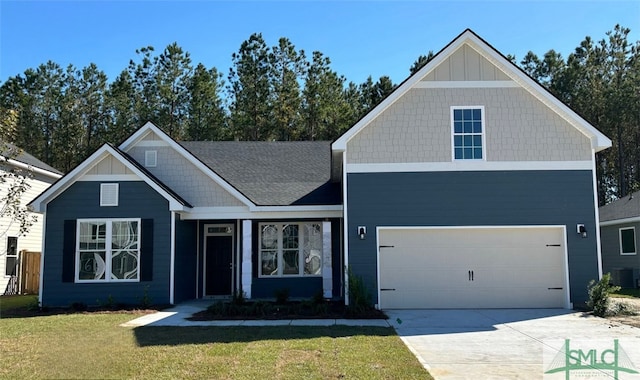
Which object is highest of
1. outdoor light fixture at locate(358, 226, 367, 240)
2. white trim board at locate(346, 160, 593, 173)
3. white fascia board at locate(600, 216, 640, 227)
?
white trim board at locate(346, 160, 593, 173)

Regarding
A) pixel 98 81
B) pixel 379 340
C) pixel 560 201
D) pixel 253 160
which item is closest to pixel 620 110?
pixel 560 201

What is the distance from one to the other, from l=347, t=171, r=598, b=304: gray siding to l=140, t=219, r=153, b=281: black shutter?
5591 mm

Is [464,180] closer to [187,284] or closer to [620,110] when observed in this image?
[187,284]

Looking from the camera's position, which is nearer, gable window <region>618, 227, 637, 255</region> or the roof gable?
the roof gable

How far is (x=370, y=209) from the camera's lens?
14.4 metres

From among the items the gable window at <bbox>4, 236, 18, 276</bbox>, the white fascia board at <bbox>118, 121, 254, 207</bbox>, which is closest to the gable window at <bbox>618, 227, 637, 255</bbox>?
the white fascia board at <bbox>118, 121, 254, 207</bbox>

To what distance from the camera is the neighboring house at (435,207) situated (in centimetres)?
1433

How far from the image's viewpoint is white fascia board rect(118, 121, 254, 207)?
15797 mm

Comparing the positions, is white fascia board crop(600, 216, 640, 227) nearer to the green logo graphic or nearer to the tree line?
the tree line

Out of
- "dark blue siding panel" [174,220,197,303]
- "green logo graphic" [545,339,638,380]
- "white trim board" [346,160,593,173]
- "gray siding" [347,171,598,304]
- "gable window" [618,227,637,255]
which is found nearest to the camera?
"green logo graphic" [545,339,638,380]

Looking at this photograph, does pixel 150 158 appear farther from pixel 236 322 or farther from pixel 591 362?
pixel 591 362

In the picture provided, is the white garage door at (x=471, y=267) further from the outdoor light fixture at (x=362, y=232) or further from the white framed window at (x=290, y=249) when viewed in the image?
the white framed window at (x=290, y=249)

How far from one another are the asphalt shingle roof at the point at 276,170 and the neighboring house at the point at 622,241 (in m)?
13.3

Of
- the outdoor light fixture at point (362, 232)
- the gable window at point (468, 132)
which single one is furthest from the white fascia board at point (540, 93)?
the outdoor light fixture at point (362, 232)
